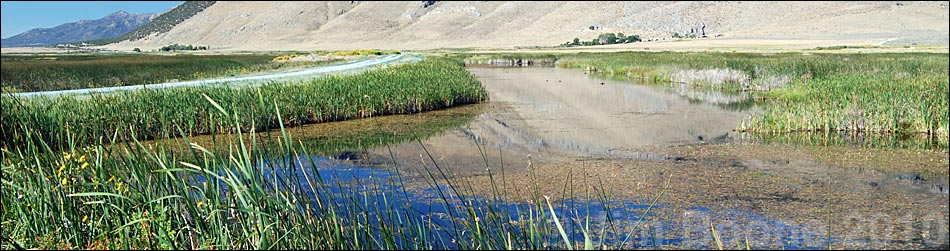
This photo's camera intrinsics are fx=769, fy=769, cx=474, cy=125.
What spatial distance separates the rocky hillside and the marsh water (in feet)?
162

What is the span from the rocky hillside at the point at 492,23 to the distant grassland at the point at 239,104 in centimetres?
4752

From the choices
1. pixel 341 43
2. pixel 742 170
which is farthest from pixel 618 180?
pixel 341 43

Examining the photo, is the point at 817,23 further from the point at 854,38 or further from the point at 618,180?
the point at 618,180

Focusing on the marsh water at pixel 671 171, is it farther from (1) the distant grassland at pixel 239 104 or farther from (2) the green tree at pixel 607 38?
(2) the green tree at pixel 607 38

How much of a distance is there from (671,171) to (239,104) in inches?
292

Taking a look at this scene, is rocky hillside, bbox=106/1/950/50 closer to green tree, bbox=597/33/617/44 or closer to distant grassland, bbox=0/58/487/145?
green tree, bbox=597/33/617/44

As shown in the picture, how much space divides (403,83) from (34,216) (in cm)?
1298

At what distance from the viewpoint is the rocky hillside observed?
245ft

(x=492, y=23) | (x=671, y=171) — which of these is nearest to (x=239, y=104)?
(x=671, y=171)

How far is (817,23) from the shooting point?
72.9m

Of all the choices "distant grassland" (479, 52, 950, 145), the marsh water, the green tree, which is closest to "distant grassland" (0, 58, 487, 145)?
the marsh water

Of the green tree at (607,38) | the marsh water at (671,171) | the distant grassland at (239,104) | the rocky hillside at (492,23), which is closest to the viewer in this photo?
the marsh water at (671,171)

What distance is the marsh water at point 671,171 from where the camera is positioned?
5.76m

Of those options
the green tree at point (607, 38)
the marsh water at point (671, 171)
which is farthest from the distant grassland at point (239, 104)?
the green tree at point (607, 38)
